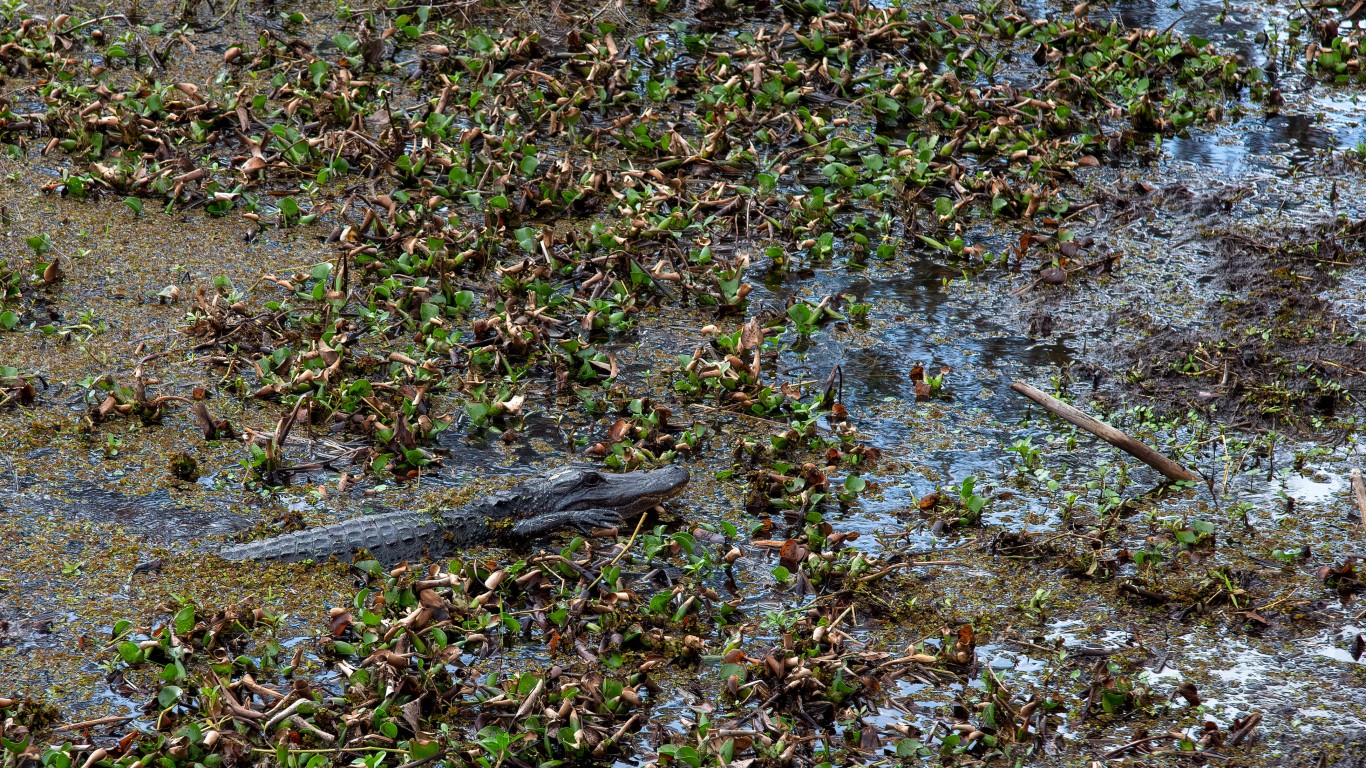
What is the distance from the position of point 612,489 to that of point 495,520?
0.46 metres

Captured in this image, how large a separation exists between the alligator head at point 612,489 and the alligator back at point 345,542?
1.74ft

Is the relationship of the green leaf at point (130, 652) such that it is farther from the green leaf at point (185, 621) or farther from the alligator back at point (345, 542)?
the alligator back at point (345, 542)

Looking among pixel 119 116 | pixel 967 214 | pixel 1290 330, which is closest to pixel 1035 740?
pixel 1290 330

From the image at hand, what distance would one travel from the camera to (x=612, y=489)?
185 inches

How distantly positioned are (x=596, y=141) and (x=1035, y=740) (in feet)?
15.2

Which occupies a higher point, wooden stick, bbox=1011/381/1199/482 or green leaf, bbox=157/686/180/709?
wooden stick, bbox=1011/381/1199/482

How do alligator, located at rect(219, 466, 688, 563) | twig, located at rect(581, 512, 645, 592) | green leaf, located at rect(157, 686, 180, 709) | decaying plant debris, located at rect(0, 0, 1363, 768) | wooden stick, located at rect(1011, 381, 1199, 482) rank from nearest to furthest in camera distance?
green leaf, located at rect(157, 686, 180, 709) → decaying plant debris, located at rect(0, 0, 1363, 768) → twig, located at rect(581, 512, 645, 592) → alligator, located at rect(219, 466, 688, 563) → wooden stick, located at rect(1011, 381, 1199, 482)

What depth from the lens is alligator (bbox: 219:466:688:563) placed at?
436 cm

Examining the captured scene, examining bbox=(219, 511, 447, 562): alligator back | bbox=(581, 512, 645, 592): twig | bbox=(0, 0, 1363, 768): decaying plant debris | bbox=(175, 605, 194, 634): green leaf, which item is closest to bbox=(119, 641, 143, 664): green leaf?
bbox=(0, 0, 1363, 768): decaying plant debris

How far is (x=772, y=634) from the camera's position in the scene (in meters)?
4.10

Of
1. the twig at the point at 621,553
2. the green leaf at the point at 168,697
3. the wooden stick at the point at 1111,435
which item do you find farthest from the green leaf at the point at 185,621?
the wooden stick at the point at 1111,435

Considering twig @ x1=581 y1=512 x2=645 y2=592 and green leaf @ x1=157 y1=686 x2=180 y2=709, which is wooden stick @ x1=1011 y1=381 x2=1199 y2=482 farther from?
green leaf @ x1=157 y1=686 x2=180 y2=709

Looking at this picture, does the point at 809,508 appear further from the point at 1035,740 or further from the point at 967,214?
the point at 967,214

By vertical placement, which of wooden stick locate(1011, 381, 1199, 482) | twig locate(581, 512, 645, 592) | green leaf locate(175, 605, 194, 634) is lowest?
twig locate(581, 512, 645, 592)
